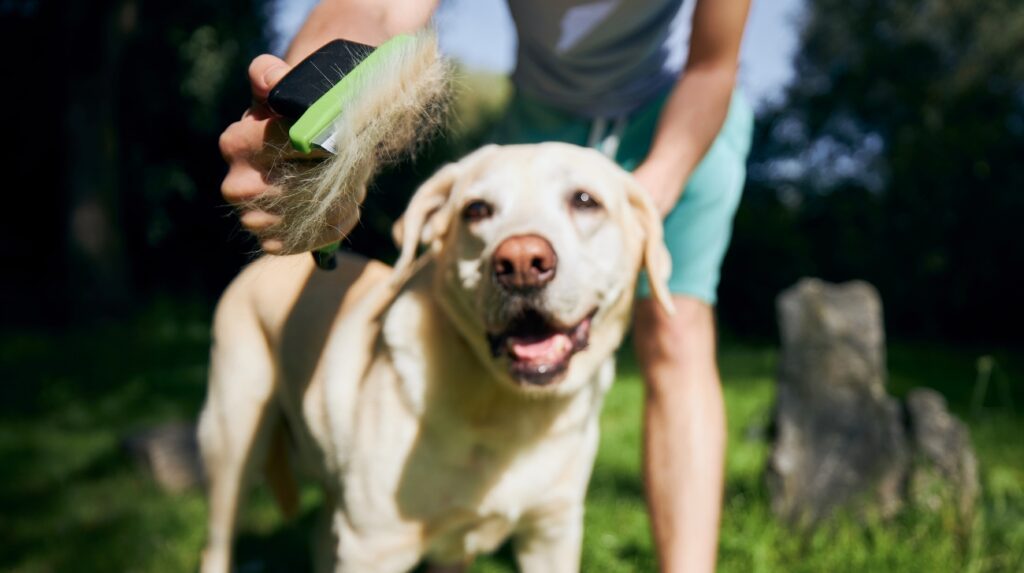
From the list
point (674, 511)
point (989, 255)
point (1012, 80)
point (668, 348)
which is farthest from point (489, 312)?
point (1012, 80)

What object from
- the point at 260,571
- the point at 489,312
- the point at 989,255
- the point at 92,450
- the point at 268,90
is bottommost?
the point at 989,255

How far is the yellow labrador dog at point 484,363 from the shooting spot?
71.5 inches

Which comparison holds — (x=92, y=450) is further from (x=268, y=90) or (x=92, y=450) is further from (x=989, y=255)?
(x=989, y=255)

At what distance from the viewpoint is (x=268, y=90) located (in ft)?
4.00

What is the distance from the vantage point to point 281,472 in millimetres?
2633

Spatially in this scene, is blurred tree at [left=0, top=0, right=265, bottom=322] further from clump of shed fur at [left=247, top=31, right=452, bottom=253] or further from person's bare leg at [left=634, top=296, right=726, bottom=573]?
clump of shed fur at [left=247, top=31, right=452, bottom=253]

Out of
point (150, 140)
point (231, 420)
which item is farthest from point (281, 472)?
point (150, 140)

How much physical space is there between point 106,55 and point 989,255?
10.7m

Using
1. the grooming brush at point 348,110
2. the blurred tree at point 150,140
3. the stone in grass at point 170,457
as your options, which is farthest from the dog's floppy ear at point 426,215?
the blurred tree at point 150,140

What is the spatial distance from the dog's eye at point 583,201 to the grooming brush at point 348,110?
68 centimetres

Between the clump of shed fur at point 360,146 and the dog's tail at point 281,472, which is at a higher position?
the clump of shed fur at point 360,146

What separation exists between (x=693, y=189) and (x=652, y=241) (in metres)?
0.40

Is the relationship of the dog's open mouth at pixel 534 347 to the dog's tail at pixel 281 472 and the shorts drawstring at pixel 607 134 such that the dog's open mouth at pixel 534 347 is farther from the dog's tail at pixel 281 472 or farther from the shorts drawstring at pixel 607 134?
the dog's tail at pixel 281 472

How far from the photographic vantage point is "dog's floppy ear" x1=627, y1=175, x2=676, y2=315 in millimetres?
1987
